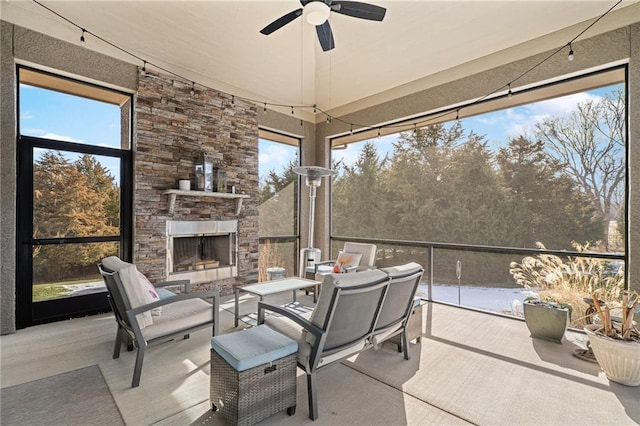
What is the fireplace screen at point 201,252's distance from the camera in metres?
4.89

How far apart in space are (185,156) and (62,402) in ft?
11.7

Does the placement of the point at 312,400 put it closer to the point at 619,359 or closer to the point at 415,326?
the point at 415,326

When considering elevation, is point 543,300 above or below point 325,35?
below

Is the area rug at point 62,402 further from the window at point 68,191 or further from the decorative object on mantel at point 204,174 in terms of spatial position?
the decorative object on mantel at point 204,174

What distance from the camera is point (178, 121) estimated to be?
4840 mm

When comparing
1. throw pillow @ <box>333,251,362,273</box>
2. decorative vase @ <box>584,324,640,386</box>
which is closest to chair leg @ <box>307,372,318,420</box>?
decorative vase @ <box>584,324,640,386</box>

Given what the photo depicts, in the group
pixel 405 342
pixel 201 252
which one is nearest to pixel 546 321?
pixel 405 342

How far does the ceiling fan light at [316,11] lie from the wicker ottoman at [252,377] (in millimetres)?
2783

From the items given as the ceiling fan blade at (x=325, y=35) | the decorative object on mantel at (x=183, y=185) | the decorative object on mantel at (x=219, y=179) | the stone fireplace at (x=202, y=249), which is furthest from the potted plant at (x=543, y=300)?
the decorative object on mantel at (x=183, y=185)

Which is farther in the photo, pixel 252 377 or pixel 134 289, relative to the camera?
pixel 134 289

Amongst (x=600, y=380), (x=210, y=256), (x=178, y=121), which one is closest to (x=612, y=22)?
(x=600, y=380)

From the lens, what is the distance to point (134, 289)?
2.57m

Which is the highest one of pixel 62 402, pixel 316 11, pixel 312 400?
pixel 316 11

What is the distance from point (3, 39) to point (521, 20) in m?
6.07
